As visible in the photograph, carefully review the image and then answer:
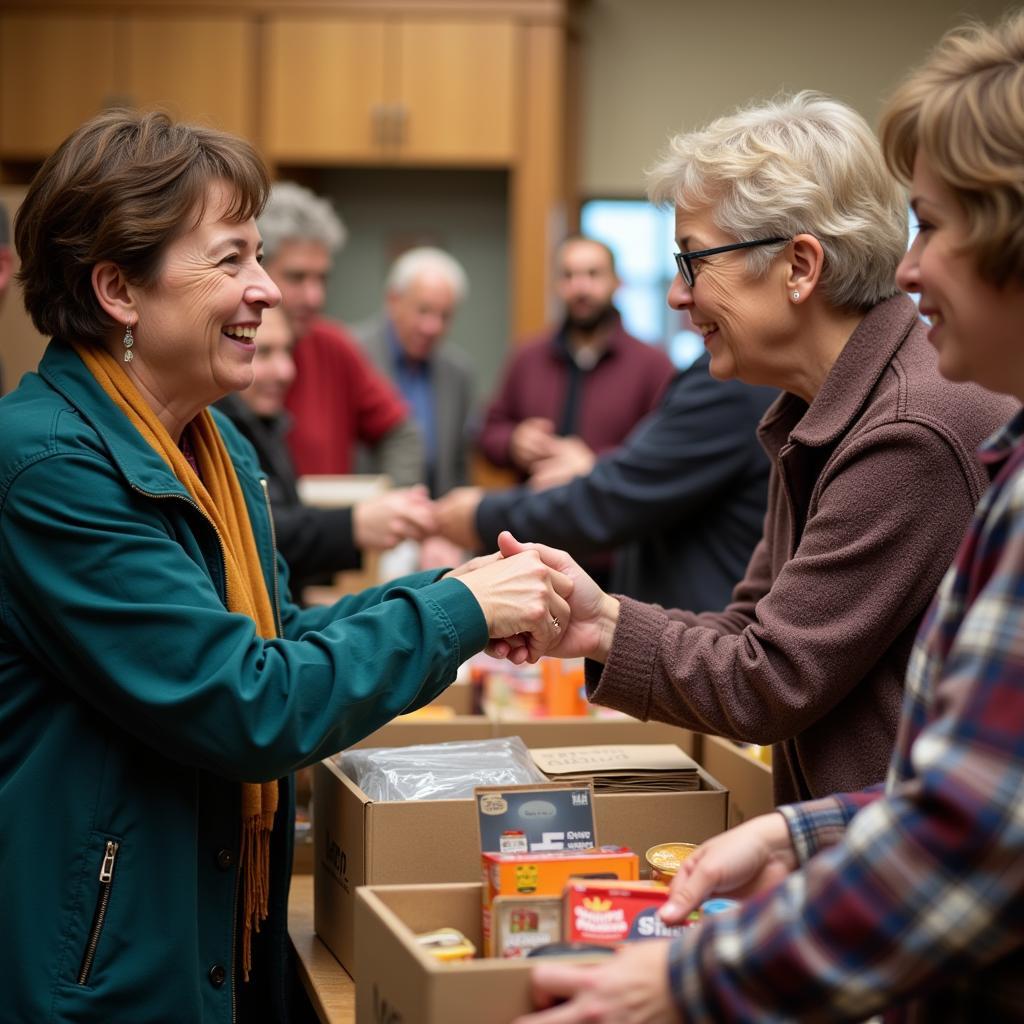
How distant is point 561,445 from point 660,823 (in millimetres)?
3010

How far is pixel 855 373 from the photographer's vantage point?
173cm

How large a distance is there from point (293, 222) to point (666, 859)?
3105mm

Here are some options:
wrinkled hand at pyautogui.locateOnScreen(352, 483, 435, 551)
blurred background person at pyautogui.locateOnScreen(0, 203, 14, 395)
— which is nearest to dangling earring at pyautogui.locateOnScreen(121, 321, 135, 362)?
wrinkled hand at pyautogui.locateOnScreen(352, 483, 435, 551)

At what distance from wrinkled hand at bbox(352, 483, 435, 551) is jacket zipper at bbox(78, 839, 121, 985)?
5.76 feet

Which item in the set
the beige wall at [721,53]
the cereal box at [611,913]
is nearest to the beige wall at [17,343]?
the cereal box at [611,913]

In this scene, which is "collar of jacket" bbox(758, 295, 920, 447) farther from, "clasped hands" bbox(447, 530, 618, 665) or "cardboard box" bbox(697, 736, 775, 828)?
"cardboard box" bbox(697, 736, 775, 828)

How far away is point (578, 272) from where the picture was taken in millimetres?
5230

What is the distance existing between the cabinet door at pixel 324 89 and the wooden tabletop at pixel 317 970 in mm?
5215

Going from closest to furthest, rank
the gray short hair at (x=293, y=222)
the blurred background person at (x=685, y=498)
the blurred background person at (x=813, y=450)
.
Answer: the blurred background person at (x=813, y=450)
the blurred background person at (x=685, y=498)
the gray short hair at (x=293, y=222)

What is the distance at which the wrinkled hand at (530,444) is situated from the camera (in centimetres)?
469

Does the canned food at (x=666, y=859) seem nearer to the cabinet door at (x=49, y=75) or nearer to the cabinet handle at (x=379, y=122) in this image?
the cabinet handle at (x=379, y=122)

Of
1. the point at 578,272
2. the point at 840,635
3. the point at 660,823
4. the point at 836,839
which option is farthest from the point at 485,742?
the point at 578,272

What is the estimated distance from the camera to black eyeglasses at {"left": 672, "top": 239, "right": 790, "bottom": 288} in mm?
1796

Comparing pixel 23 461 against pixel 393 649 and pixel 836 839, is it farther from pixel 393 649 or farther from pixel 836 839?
pixel 836 839
